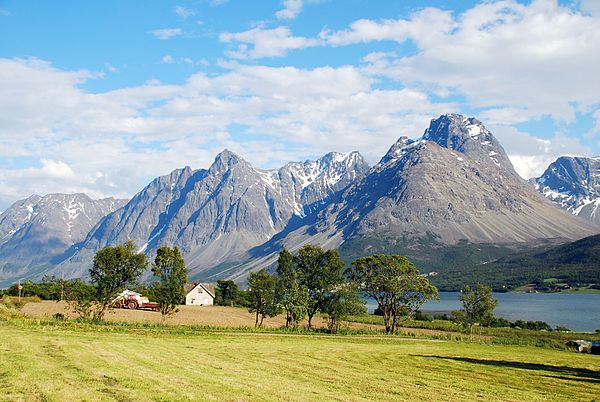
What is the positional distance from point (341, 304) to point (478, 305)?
20.2 metres


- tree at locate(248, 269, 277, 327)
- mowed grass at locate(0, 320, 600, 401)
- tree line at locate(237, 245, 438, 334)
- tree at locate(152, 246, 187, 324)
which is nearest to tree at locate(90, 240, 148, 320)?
tree at locate(152, 246, 187, 324)

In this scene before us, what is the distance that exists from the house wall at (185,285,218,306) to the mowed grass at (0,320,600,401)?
11371 centimetres

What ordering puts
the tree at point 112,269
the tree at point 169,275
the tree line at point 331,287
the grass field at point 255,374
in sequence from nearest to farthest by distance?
the grass field at point 255,374 < the tree at point 112,269 < the tree at point 169,275 < the tree line at point 331,287

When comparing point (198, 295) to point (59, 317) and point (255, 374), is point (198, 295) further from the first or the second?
point (255, 374)

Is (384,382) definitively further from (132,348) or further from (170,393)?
(132,348)

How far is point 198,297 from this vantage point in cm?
15600

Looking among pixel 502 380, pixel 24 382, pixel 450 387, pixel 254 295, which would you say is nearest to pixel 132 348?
pixel 24 382

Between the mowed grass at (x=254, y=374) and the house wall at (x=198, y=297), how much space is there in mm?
113707

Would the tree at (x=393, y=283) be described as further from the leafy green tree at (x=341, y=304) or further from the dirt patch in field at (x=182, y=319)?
the dirt patch in field at (x=182, y=319)

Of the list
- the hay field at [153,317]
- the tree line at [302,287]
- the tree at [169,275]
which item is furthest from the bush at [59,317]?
the tree at [169,275]

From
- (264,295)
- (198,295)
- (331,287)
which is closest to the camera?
(264,295)

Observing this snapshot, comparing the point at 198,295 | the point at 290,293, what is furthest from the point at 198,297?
the point at 290,293

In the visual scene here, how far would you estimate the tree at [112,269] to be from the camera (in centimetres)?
6988

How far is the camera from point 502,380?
30562 millimetres
